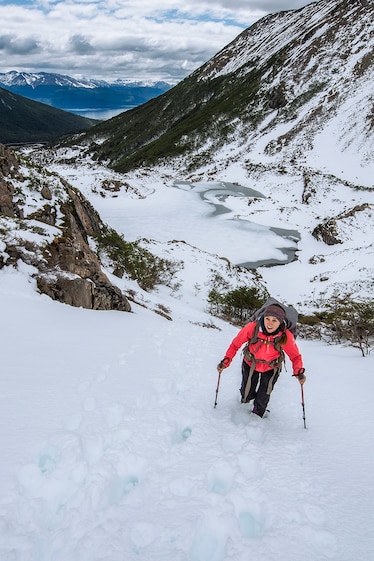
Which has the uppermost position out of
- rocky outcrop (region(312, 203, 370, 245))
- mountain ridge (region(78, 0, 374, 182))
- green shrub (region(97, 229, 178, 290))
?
mountain ridge (region(78, 0, 374, 182))

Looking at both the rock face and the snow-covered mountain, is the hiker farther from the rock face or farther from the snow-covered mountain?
the rock face

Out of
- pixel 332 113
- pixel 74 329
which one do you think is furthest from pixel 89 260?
pixel 332 113

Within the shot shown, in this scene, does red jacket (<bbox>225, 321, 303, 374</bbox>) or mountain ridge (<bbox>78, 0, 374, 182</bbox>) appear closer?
red jacket (<bbox>225, 321, 303, 374</bbox>)

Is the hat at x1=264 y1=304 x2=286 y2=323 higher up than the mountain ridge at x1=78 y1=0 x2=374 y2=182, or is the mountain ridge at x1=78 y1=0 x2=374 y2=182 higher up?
the mountain ridge at x1=78 y1=0 x2=374 y2=182

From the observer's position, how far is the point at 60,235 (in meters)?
13.4

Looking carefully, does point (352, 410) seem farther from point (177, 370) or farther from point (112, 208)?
point (112, 208)

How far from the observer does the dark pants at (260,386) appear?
5.29m

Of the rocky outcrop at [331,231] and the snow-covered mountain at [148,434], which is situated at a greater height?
the rocky outcrop at [331,231]

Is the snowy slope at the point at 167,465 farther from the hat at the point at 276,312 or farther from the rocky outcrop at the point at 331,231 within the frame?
the rocky outcrop at the point at 331,231

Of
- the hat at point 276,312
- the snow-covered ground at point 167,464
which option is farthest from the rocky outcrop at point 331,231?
the hat at point 276,312

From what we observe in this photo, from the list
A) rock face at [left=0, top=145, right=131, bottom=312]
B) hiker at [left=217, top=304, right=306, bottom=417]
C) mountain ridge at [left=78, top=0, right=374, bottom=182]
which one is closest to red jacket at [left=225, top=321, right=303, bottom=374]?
hiker at [left=217, top=304, right=306, bottom=417]

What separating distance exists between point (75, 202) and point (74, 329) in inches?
532

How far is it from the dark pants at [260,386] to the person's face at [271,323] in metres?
0.78

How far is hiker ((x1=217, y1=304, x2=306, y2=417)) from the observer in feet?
16.0
